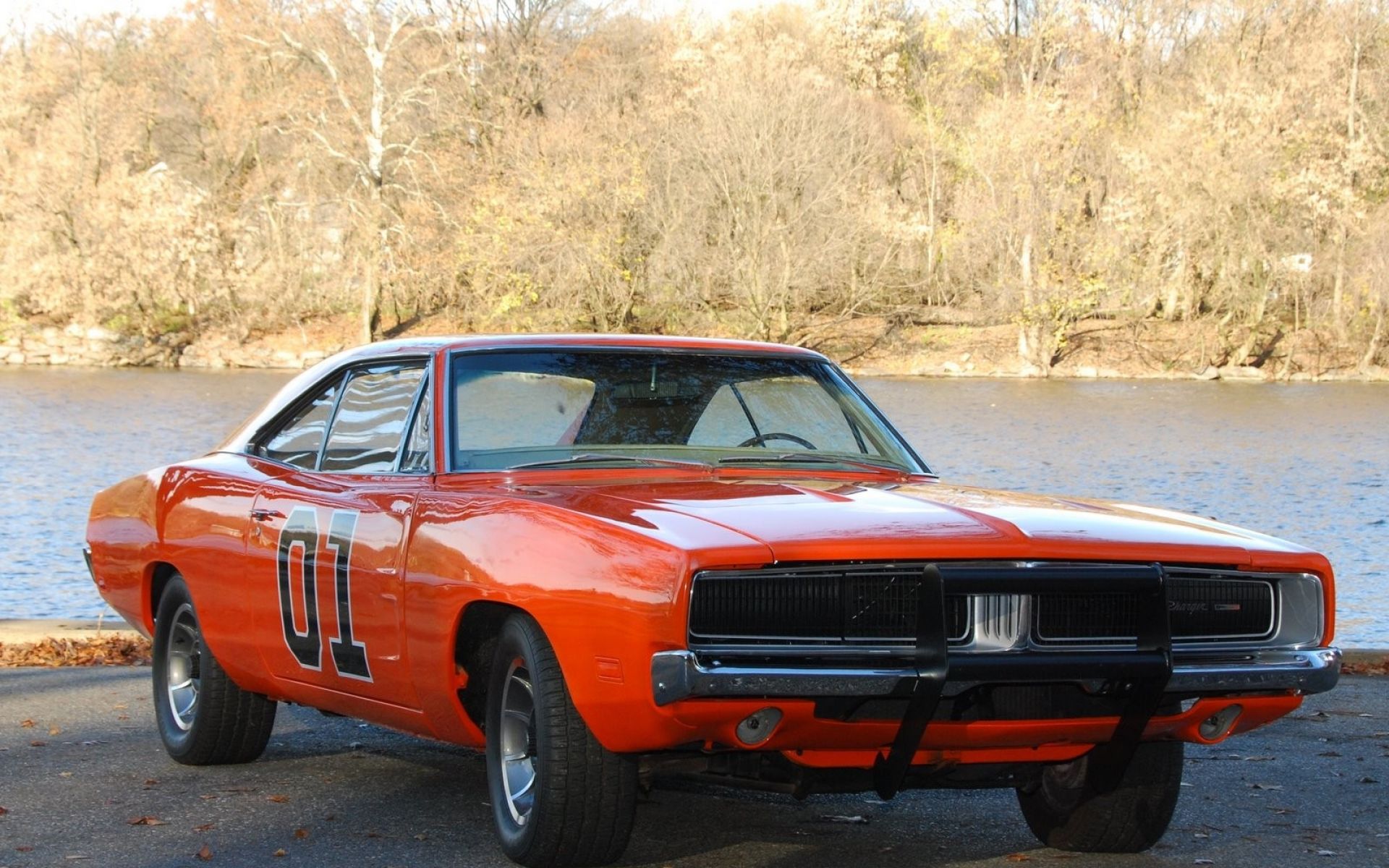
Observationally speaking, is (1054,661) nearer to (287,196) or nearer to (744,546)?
(744,546)

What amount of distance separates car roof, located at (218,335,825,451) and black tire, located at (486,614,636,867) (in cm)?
142

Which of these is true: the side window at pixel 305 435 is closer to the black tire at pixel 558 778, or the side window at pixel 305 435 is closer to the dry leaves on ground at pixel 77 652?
the black tire at pixel 558 778

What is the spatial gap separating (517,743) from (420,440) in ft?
4.29

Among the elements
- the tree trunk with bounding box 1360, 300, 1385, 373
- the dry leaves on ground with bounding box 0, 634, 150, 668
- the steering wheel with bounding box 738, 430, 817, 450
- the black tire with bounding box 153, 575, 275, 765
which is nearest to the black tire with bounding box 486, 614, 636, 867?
the steering wheel with bounding box 738, 430, 817, 450

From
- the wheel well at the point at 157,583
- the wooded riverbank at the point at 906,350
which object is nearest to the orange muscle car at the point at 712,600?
the wheel well at the point at 157,583

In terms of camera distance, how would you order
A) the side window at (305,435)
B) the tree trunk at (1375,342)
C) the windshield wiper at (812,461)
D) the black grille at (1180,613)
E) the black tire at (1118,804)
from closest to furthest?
the black grille at (1180,613) < the black tire at (1118,804) < the windshield wiper at (812,461) < the side window at (305,435) < the tree trunk at (1375,342)

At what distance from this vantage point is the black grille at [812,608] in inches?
175

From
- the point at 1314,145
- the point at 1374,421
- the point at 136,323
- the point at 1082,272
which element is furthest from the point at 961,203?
the point at 136,323

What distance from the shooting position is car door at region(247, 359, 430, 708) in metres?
5.67

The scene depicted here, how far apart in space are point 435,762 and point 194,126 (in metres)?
59.9

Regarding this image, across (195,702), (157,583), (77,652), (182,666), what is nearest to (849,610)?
(195,702)

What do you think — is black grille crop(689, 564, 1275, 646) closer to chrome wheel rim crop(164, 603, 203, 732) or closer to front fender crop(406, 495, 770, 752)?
front fender crop(406, 495, 770, 752)

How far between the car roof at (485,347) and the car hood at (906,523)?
829 millimetres

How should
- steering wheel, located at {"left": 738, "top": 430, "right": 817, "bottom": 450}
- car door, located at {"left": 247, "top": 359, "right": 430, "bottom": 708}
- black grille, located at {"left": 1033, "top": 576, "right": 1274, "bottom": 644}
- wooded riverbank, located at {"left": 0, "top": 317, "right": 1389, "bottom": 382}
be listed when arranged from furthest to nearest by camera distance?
wooded riverbank, located at {"left": 0, "top": 317, "right": 1389, "bottom": 382}, steering wheel, located at {"left": 738, "top": 430, "right": 817, "bottom": 450}, car door, located at {"left": 247, "top": 359, "right": 430, "bottom": 708}, black grille, located at {"left": 1033, "top": 576, "right": 1274, "bottom": 644}
